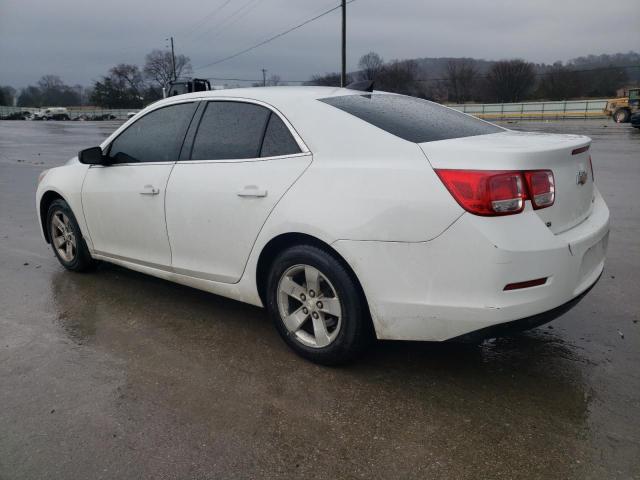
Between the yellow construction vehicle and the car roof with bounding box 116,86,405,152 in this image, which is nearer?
the car roof with bounding box 116,86,405,152

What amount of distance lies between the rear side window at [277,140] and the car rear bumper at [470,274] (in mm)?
766

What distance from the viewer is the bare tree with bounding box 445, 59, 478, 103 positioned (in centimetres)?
8038

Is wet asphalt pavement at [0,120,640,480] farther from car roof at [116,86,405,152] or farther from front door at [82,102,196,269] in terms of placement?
car roof at [116,86,405,152]

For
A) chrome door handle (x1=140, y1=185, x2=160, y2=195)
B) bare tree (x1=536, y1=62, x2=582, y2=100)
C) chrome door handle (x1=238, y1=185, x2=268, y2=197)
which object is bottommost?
chrome door handle (x1=140, y1=185, x2=160, y2=195)

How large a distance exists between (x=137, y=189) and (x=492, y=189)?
2.68 metres

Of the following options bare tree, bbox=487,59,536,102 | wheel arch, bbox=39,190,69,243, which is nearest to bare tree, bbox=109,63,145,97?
bare tree, bbox=487,59,536,102

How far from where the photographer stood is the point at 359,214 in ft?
9.46

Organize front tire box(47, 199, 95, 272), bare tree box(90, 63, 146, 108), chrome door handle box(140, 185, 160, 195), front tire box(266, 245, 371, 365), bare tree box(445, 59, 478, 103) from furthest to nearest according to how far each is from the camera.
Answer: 1. bare tree box(90, 63, 146, 108)
2. bare tree box(445, 59, 478, 103)
3. front tire box(47, 199, 95, 272)
4. chrome door handle box(140, 185, 160, 195)
5. front tire box(266, 245, 371, 365)

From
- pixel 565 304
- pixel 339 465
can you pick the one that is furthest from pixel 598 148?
pixel 339 465

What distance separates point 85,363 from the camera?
3.40 meters

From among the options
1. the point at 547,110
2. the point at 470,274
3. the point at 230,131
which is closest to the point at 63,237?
the point at 230,131

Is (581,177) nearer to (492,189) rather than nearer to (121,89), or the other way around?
(492,189)

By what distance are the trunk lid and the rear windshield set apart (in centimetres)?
16

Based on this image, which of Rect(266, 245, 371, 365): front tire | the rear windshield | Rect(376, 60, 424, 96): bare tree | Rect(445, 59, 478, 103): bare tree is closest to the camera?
Rect(266, 245, 371, 365): front tire
